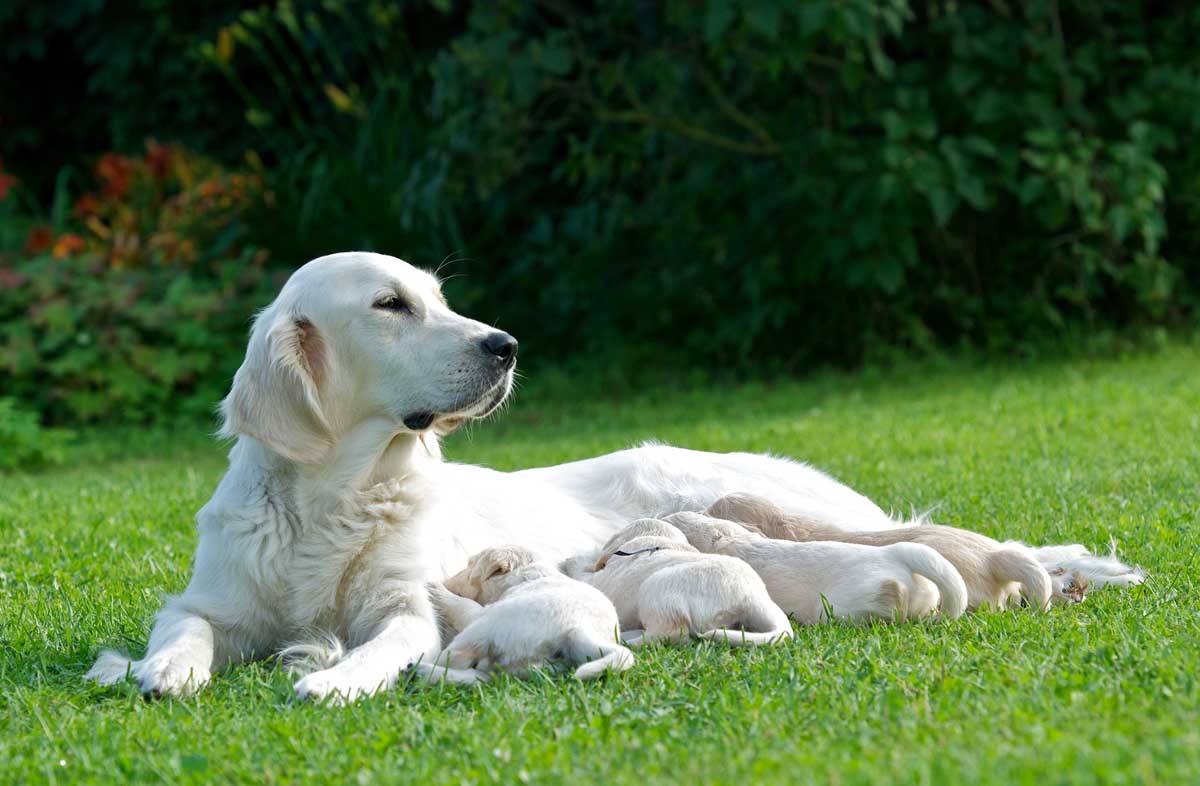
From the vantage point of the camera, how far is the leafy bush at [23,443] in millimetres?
9188

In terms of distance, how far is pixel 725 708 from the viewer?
3131 millimetres

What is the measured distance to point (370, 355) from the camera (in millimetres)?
4332

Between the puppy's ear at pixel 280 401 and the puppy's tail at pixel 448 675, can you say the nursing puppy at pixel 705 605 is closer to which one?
the puppy's tail at pixel 448 675

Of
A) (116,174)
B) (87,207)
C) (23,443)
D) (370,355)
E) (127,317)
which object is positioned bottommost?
(23,443)

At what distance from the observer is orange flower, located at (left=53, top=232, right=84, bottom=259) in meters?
12.2

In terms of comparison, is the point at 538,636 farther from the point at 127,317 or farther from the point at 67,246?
the point at 67,246

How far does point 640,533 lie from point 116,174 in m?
10.2

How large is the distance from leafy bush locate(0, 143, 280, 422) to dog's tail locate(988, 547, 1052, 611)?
7.90 m

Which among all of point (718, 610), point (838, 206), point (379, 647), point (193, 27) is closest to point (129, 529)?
point (379, 647)

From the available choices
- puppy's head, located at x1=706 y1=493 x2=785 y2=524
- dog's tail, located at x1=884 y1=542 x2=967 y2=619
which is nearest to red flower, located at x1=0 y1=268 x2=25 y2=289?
puppy's head, located at x1=706 y1=493 x2=785 y2=524

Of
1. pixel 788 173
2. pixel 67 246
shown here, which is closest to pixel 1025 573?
pixel 788 173

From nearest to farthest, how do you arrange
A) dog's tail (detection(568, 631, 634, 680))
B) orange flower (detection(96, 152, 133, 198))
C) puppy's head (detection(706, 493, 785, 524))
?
1. dog's tail (detection(568, 631, 634, 680))
2. puppy's head (detection(706, 493, 785, 524))
3. orange flower (detection(96, 152, 133, 198))

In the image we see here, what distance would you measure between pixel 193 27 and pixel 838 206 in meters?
7.67

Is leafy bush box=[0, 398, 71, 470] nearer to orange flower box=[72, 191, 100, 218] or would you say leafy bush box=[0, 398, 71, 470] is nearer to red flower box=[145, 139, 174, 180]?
orange flower box=[72, 191, 100, 218]
